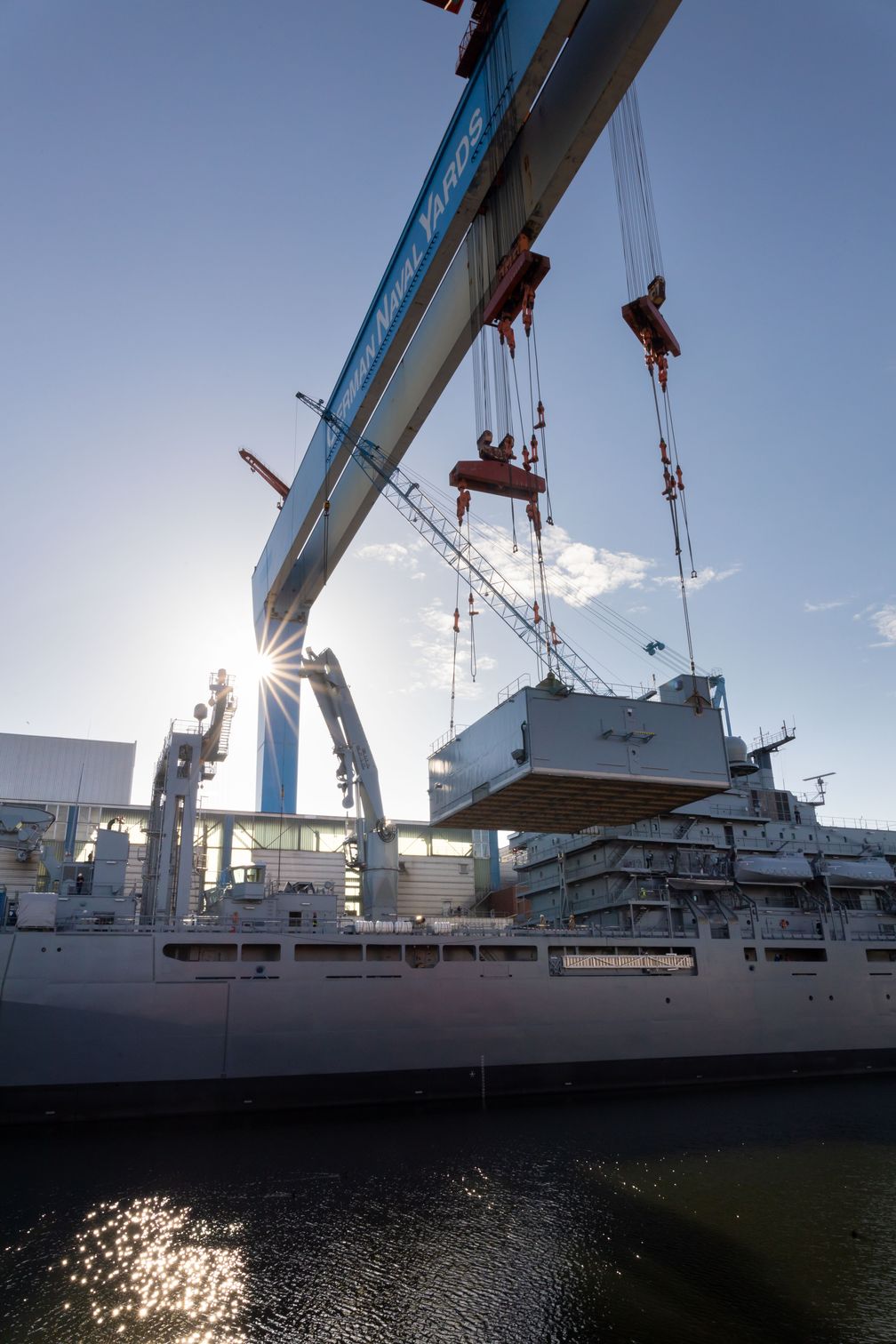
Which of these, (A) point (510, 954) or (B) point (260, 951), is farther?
(A) point (510, 954)

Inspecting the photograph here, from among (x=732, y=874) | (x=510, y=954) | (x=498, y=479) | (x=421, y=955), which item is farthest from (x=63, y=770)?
(x=732, y=874)

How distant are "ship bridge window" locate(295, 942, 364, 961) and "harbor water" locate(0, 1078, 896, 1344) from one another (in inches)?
164

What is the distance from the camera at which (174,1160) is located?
1458 centimetres

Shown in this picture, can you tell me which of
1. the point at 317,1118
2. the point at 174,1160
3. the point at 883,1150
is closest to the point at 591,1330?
the point at 174,1160

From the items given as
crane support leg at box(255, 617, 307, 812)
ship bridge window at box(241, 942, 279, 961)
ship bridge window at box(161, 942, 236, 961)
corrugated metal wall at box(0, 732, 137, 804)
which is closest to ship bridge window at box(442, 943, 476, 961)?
ship bridge window at box(241, 942, 279, 961)

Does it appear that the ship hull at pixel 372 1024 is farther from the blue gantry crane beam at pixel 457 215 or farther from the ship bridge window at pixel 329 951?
the blue gantry crane beam at pixel 457 215

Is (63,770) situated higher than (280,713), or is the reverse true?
(280,713)

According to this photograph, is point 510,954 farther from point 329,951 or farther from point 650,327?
point 650,327

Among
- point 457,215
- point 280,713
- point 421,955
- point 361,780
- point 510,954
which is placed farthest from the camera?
point 280,713

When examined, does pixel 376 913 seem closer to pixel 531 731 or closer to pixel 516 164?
pixel 531 731

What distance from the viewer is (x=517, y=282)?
54.3ft

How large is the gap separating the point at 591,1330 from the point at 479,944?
536 inches

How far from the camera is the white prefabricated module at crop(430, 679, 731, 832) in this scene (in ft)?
68.6

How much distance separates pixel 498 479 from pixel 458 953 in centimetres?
1263
